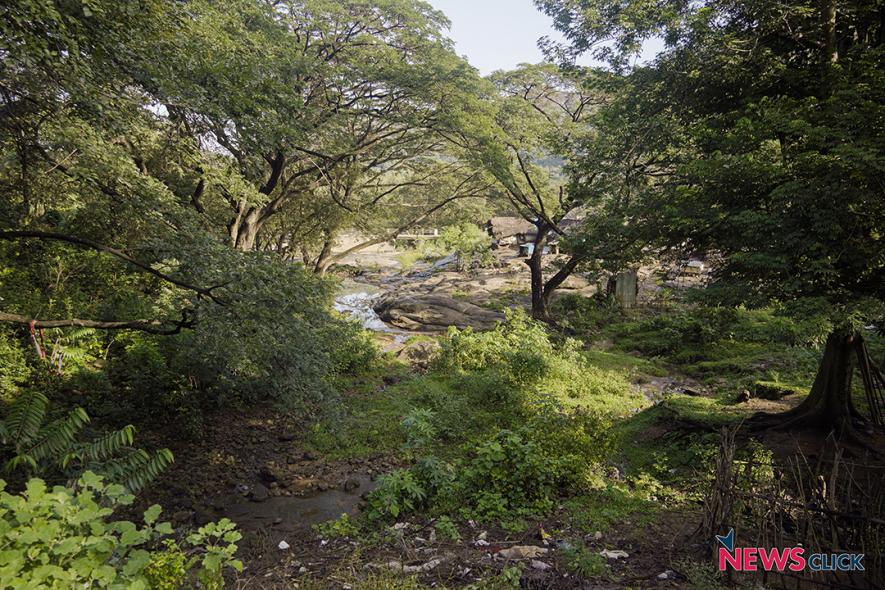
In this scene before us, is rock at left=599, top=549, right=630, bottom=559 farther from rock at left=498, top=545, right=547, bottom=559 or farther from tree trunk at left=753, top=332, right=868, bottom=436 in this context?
tree trunk at left=753, top=332, right=868, bottom=436

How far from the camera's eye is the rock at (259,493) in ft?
25.7

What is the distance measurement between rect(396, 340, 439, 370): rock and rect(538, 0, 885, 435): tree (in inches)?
354

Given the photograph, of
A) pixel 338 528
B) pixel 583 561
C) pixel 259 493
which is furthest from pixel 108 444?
pixel 583 561

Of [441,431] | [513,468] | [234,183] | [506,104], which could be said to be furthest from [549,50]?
[513,468]

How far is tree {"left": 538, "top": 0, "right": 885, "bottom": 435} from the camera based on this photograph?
17.4 ft

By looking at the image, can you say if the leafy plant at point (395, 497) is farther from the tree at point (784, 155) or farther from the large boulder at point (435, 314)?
the large boulder at point (435, 314)

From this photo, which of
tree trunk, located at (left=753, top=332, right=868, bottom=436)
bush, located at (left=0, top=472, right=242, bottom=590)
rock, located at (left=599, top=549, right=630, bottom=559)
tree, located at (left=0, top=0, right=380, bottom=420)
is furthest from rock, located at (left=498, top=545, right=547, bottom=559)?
tree trunk, located at (left=753, top=332, right=868, bottom=436)

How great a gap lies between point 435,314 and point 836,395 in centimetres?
1504

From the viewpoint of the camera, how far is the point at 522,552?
16.8ft

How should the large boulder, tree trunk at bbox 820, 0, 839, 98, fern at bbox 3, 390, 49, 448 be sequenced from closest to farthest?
fern at bbox 3, 390, 49, 448 < tree trunk at bbox 820, 0, 839, 98 < the large boulder

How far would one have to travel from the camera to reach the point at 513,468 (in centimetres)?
699

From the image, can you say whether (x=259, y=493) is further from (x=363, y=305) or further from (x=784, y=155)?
(x=363, y=305)

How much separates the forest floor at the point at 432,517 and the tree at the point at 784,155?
8.34ft

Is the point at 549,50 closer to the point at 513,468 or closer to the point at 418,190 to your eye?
the point at 418,190
